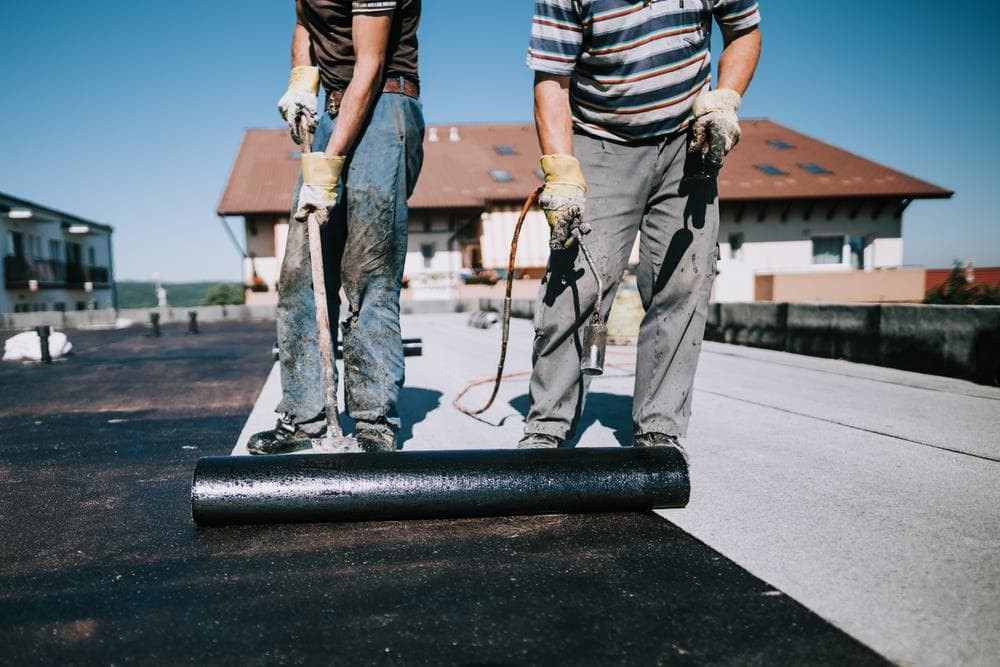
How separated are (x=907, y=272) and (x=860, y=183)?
10.2m

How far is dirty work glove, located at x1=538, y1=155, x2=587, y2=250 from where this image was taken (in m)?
2.02

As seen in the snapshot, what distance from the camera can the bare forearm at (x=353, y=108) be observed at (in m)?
2.09

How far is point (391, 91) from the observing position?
2246 millimetres

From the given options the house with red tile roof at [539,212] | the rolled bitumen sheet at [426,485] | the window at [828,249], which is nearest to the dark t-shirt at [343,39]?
the rolled bitumen sheet at [426,485]

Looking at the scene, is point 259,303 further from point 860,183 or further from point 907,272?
point 860,183

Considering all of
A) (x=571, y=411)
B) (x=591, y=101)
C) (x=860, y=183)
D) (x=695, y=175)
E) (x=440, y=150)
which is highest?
(x=440, y=150)

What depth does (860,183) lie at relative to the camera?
2431cm

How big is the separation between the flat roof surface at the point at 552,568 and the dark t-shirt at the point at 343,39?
1.36 metres

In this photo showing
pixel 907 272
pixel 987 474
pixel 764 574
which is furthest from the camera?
pixel 907 272

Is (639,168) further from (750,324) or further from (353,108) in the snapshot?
(750,324)

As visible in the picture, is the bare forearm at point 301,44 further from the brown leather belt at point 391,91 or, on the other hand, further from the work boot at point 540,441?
the work boot at point 540,441

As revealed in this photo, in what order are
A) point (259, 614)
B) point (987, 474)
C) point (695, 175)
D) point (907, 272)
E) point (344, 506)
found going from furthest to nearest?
1. point (907, 272)
2. point (695, 175)
3. point (987, 474)
4. point (344, 506)
5. point (259, 614)

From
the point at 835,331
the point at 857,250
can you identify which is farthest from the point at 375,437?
the point at 857,250

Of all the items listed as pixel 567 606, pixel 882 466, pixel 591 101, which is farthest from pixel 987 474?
pixel 591 101
